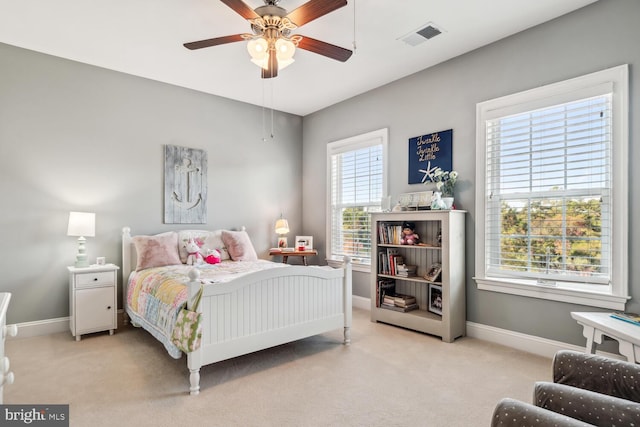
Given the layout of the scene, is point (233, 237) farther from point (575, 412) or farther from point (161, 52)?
point (575, 412)

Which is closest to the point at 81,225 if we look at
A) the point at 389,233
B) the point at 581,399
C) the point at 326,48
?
the point at 326,48

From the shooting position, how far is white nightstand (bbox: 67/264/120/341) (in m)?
3.27

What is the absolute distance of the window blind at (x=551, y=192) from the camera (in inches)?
104

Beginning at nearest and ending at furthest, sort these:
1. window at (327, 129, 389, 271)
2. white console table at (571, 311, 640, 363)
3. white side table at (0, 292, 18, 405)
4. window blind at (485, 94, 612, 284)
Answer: white side table at (0, 292, 18, 405), white console table at (571, 311, 640, 363), window blind at (485, 94, 612, 284), window at (327, 129, 389, 271)

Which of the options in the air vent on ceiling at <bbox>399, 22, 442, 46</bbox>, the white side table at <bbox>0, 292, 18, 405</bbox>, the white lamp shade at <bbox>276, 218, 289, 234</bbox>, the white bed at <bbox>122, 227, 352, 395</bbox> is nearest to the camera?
the white side table at <bbox>0, 292, 18, 405</bbox>

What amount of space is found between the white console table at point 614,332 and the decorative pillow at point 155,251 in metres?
3.63

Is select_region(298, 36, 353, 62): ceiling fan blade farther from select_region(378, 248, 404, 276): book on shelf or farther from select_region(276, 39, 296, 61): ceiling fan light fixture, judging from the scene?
select_region(378, 248, 404, 276): book on shelf

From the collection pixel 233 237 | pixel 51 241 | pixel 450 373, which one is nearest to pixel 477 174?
pixel 450 373

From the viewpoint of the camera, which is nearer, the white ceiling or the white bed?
the white bed

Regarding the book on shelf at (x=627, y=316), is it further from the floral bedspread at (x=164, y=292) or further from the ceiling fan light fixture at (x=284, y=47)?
the ceiling fan light fixture at (x=284, y=47)

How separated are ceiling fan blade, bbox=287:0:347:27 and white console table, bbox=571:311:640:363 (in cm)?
253

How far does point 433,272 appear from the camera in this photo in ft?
11.5

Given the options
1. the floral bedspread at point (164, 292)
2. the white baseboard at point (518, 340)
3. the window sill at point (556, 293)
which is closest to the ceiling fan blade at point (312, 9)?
the floral bedspread at point (164, 292)

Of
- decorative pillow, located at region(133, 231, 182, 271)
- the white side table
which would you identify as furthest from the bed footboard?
decorative pillow, located at region(133, 231, 182, 271)
